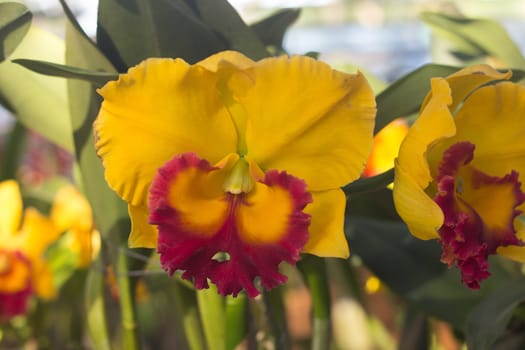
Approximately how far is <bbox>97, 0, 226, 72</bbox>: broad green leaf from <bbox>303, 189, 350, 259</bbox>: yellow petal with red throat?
16 centimetres

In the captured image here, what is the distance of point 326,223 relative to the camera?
0.46 metres

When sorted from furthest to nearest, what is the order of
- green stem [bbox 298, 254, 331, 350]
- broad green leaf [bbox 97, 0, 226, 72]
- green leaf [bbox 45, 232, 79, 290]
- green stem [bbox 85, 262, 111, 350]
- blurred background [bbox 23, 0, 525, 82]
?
1. blurred background [bbox 23, 0, 525, 82]
2. green leaf [bbox 45, 232, 79, 290]
3. green stem [bbox 85, 262, 111, 350]
4. green stem [bbox 298, 254, 331, 350]
5. broad green leaf [bbox 97, 0, 226, 72]

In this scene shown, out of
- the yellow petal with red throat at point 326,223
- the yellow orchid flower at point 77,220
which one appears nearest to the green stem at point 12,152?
the yellow orchid flower at point 77,220

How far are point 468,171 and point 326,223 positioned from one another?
12 cm

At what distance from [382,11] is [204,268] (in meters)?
4.77

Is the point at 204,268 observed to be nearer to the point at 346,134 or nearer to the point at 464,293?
the point at 346,134

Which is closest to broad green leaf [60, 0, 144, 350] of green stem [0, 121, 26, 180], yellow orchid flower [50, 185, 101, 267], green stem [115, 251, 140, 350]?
green stem [115, 251, 140, 350]

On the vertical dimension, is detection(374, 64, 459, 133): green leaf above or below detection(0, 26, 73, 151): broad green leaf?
→ above

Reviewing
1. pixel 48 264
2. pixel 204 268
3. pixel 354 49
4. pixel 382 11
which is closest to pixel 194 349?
pixel 204 268

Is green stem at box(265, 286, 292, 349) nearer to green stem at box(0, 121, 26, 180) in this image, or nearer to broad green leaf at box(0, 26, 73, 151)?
broad green leaf at box(0, 26, 73, 151)

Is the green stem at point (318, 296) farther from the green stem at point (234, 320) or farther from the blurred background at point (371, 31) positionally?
the blurred background at point (371, 31)

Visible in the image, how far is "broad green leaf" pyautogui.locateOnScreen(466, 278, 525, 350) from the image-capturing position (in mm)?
573

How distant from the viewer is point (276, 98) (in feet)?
1.42

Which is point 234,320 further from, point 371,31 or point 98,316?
point 371,31
